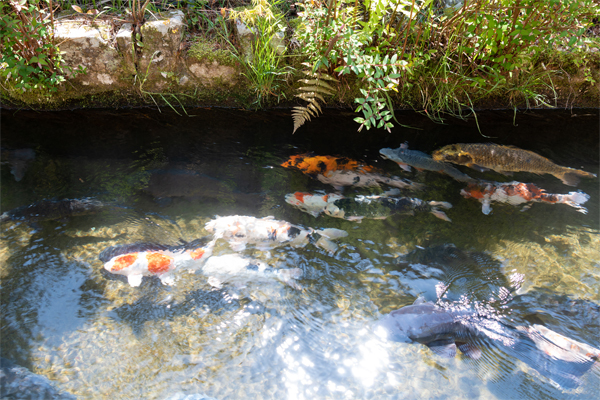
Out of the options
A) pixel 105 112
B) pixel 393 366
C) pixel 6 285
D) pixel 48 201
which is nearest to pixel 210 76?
pixel 105 112

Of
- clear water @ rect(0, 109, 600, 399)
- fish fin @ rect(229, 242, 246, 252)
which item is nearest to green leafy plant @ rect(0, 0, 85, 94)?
clear water @ rect(0, 109, 600, 399)

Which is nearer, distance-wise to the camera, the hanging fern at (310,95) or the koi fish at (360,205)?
the koi fish at (360,205)

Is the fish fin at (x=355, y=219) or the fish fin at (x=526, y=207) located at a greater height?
the fish fin at (x=526, y=207)

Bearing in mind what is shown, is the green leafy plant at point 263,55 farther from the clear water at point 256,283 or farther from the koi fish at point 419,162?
the koi fish at point 419,162

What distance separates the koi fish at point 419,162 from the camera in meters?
3.37

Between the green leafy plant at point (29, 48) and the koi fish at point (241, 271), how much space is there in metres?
2.81

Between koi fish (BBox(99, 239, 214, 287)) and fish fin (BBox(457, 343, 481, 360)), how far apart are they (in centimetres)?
170

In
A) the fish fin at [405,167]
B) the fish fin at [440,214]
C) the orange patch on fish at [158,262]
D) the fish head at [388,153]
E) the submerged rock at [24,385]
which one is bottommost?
the submerged rock at [24,385]

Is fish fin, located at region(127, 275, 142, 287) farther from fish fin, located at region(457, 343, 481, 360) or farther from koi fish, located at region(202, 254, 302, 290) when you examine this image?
fish fin, located at region(457, 343, 481, 360)

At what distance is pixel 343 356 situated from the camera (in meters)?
1.83

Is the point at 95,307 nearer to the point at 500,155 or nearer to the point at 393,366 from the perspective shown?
the point at 393,366

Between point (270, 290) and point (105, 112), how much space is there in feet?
11.2

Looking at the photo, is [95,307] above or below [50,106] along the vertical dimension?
below

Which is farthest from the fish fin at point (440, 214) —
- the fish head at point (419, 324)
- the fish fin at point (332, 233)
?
the fish head at point (419, 324)
